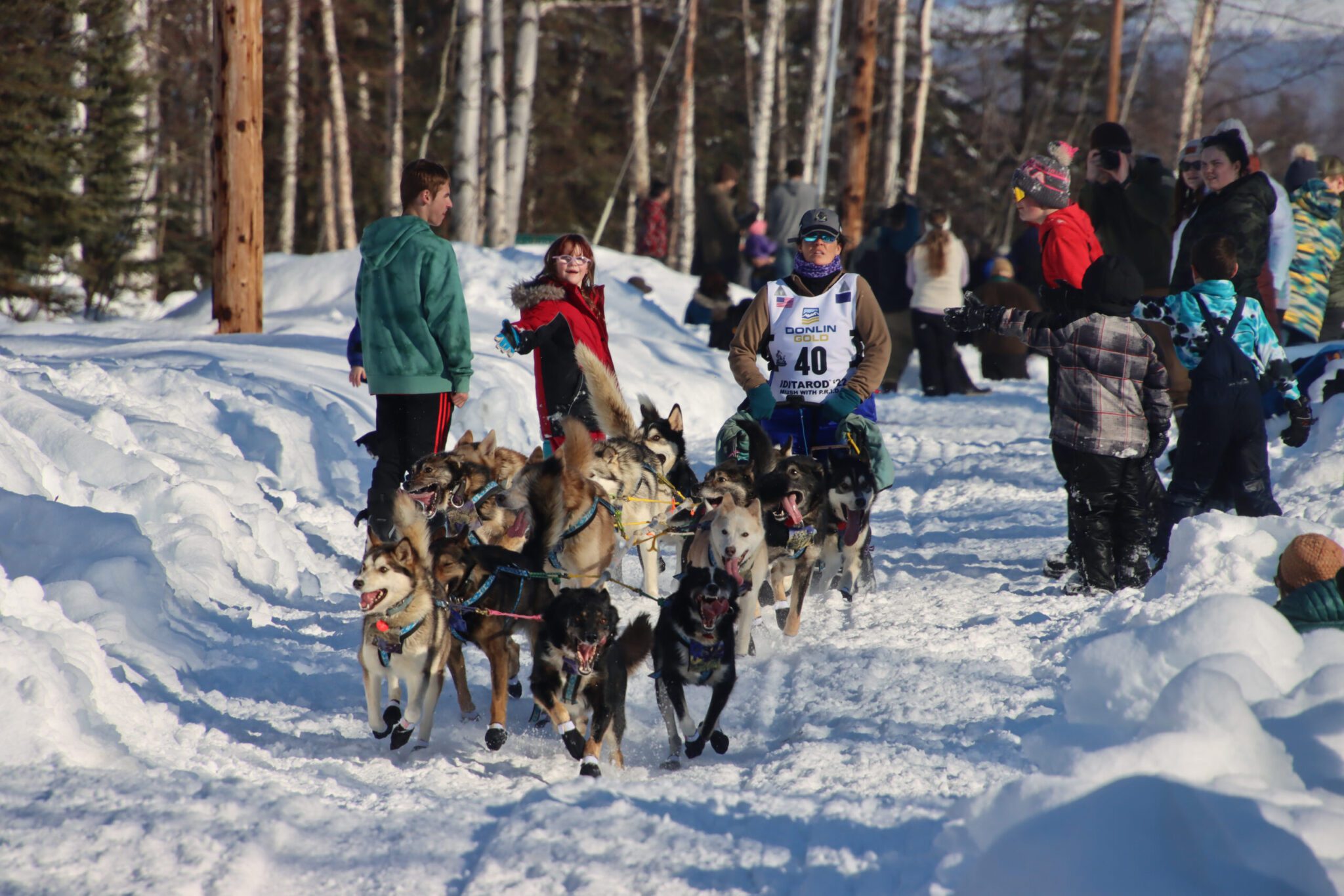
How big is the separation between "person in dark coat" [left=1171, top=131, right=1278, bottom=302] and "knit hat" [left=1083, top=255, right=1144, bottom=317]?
81 cm

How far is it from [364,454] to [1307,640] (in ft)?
20.9

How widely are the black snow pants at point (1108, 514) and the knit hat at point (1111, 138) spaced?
8.97ft

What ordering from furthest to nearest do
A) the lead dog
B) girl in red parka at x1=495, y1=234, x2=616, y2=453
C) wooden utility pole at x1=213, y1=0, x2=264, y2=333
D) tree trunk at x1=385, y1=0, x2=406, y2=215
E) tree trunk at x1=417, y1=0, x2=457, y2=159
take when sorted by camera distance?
tree trunk at x1=417, y1=0, x2=457, y2=159 < tree trunk at x1=385, y1=0, x2=406, y2=215 < wooden utility pole at x1=213, y1=0, x2=264, y2=333 < girl in red parka at x1=495, y1=234, x2=616, y2=453 < the lead dog

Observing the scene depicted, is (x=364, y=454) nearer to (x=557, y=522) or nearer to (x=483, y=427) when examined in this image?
(x=483, y=427)

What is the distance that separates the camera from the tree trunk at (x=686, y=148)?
22500 millimetres

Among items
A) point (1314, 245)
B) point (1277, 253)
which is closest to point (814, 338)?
point (1277, 253)

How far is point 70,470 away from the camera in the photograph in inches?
238

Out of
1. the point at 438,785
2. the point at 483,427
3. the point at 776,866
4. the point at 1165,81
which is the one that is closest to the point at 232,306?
the point at 483,427

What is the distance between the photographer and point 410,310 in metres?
5.39

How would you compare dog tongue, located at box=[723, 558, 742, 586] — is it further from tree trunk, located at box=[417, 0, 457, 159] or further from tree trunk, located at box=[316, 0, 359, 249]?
tree trunk, located at box=[417, 0, 457, 159]

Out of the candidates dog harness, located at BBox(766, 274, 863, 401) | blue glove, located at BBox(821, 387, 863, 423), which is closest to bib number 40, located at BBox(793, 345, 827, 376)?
dog harness, located at BBox(766, 274, 863, 401)

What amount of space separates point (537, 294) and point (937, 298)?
7.73m

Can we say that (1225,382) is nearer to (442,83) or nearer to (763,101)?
(763,101)

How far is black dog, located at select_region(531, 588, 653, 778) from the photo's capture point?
151 inches
